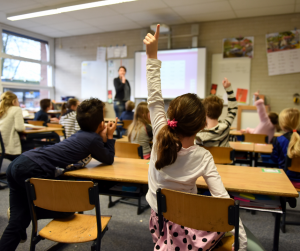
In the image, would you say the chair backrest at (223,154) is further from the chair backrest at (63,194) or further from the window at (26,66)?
the window at (26,66)

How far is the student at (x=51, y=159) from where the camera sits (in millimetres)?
1435

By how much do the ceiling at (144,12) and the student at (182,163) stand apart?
4361mm

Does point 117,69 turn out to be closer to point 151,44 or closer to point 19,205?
point 19,205

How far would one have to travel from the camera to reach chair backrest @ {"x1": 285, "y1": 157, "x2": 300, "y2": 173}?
6.79ft

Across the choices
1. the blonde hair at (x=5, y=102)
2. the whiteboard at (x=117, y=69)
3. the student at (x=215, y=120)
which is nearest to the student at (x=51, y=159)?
the student at (x=215, y=120)

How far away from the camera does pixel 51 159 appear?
153 cm

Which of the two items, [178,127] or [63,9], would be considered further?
[63,9]

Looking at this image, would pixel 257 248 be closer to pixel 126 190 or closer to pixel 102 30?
pixel 126 190

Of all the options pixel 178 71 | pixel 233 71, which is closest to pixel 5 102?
pixel 178 71

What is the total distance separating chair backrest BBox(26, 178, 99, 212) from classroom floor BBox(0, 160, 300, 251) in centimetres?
78

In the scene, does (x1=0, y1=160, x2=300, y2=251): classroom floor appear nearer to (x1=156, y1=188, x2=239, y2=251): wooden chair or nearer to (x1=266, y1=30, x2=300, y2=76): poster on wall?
(x1=156, y1=188, x2=239, y2=251): wooden chair

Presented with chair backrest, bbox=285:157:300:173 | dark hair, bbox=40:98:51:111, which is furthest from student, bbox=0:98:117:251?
dark hair, bbox=40:98:51:111

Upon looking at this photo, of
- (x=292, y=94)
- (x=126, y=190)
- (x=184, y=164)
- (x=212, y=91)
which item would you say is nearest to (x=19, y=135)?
(x=126, y=190)

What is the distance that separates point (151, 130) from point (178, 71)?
366 centimetres
